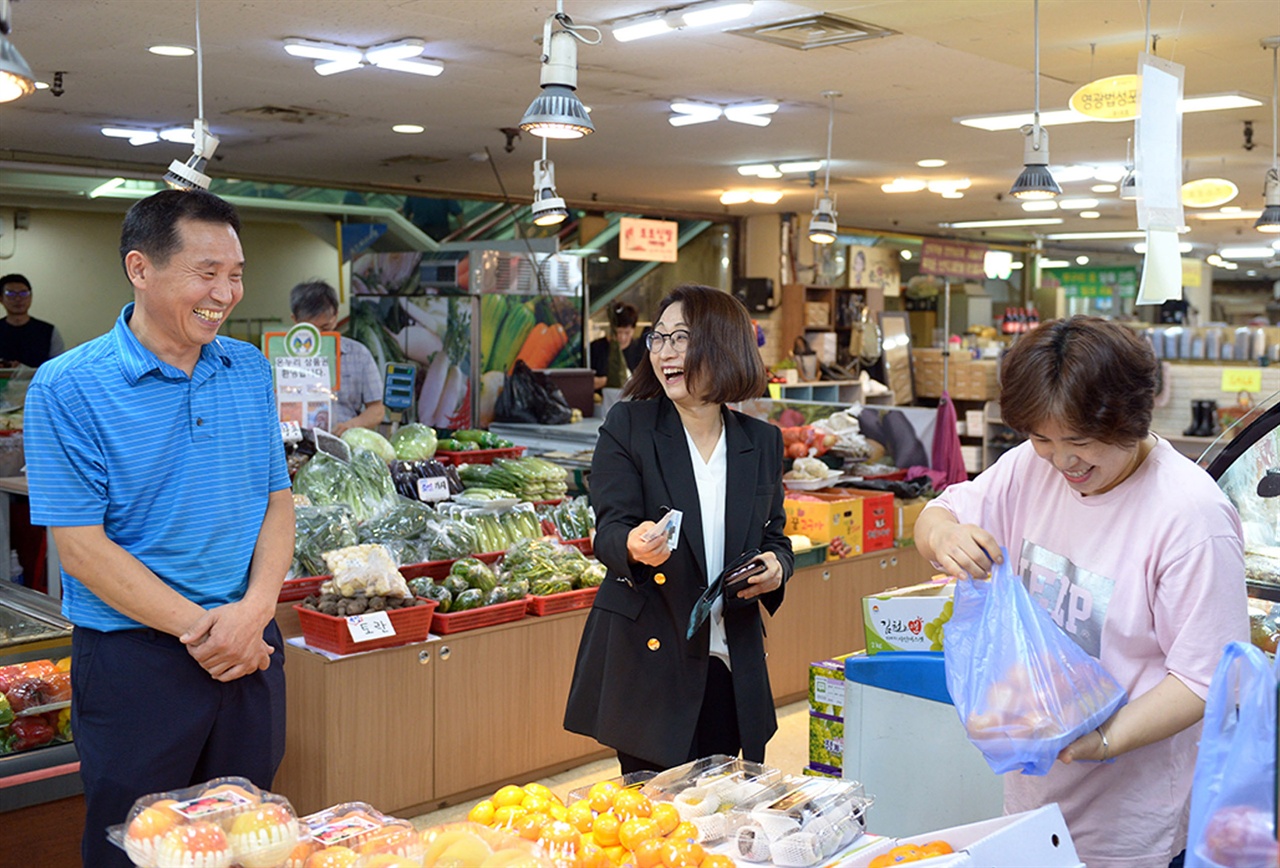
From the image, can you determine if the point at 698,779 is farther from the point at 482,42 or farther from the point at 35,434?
the point at 482,42

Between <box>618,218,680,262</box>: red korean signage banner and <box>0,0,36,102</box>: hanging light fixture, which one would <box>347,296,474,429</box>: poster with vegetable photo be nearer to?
<box>618,218,680,262</box>: red korean signage banner

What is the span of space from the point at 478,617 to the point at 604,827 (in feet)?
8.69

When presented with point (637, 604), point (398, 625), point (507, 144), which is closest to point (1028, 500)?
point (637, 604)

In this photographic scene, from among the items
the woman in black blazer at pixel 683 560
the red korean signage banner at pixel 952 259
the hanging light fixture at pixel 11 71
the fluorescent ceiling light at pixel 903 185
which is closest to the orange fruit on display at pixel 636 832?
the woman in black blazer at pixel 683 560

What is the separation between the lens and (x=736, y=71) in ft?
21.9

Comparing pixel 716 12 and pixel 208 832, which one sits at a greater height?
pixel 716 12

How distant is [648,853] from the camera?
1835mm

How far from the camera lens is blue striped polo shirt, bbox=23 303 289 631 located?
2.30 meters

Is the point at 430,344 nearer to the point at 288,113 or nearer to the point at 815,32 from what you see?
the point at 288,113

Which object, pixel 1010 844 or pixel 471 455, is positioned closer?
pixel 1010 844

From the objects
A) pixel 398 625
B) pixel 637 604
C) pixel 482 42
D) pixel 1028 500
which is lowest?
pixel 398 625

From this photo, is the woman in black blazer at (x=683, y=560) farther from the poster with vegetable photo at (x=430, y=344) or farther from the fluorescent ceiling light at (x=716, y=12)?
the poster with vegetable photo at (x=430, y=344)

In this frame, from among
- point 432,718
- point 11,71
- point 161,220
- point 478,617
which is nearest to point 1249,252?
point 478,617

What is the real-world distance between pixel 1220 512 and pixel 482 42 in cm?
499
